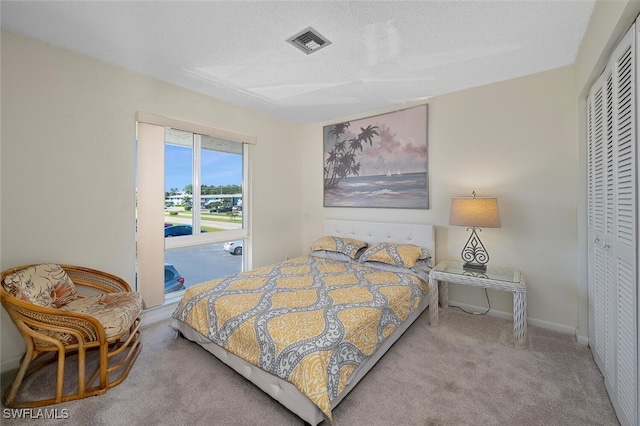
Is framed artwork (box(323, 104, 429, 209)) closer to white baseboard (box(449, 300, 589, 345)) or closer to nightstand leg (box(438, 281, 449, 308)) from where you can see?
nightstand leg (box(438, 281, 449, 308))

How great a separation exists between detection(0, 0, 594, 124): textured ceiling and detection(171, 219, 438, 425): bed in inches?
71.2

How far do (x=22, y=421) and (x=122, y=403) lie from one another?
19.6 inches

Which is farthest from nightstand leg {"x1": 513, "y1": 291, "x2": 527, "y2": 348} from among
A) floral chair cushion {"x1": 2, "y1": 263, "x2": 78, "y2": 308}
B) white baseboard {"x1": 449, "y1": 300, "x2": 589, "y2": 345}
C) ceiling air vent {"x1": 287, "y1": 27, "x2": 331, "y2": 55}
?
floral chair cushion {"x1": 2, "y1": 263, "x2": 78, "y2": 308}

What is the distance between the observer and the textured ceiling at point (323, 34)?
5.88ft

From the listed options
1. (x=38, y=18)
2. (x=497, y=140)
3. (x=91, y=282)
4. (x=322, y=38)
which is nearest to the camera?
(x=38, y=18)

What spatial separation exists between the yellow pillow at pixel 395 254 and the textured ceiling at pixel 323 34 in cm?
181

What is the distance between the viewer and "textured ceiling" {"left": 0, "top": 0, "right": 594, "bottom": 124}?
1.79m

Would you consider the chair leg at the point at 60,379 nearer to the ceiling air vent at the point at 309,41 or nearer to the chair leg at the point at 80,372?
the chair leg at the point at 80,372

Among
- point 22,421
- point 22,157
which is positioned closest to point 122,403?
point 22,421

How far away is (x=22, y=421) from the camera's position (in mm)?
1568

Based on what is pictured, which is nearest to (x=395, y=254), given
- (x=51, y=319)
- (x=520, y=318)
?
(x=520, y=318)

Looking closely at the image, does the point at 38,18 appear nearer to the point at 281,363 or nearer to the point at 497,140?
the point at 281,363

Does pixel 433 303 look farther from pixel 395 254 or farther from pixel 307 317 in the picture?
pixel 307 317

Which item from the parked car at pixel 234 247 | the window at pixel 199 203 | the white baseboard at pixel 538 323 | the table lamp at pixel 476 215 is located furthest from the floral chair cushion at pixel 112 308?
the white baseboard at pixel 538 323
